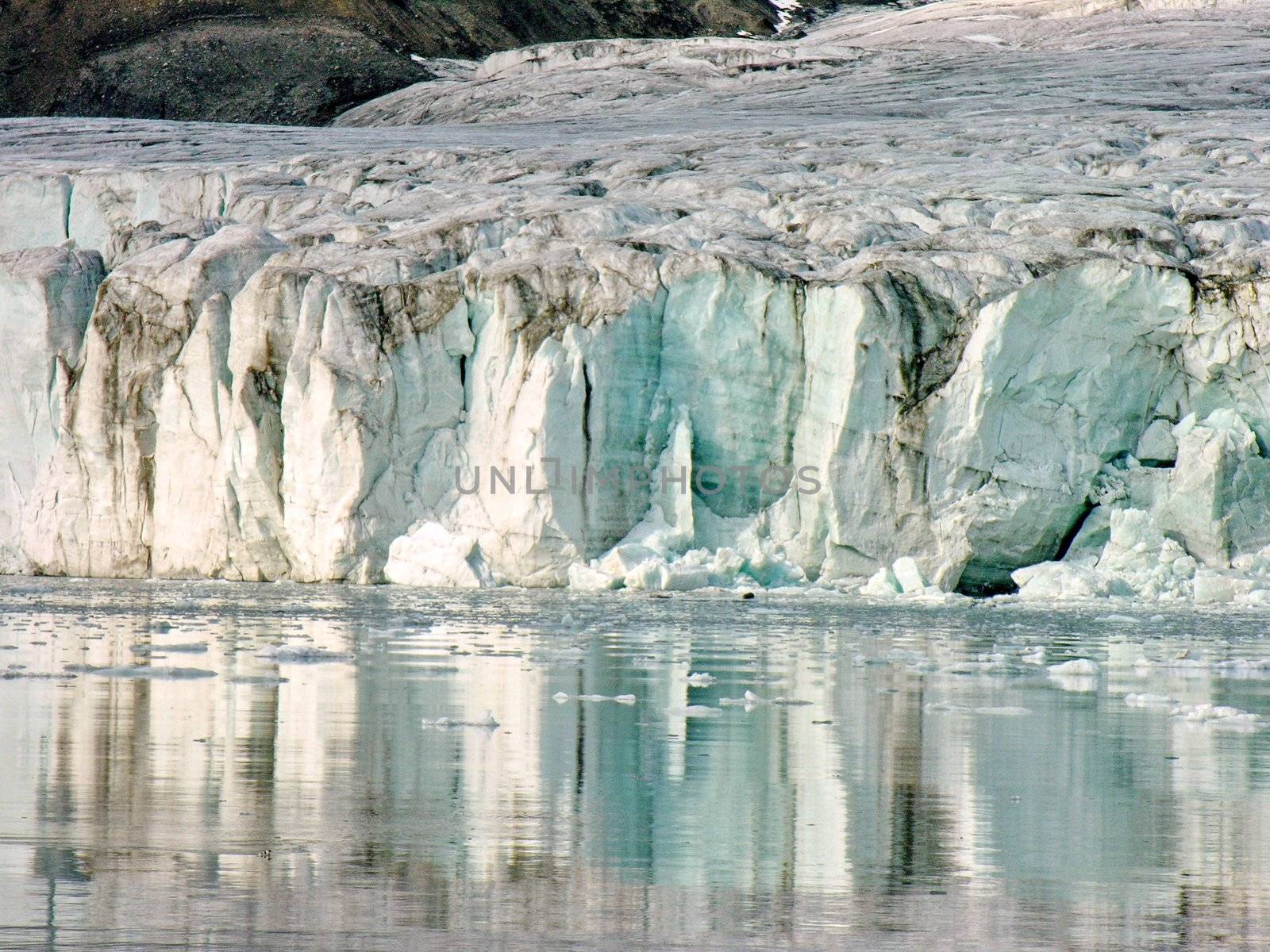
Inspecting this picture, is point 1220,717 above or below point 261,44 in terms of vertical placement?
below

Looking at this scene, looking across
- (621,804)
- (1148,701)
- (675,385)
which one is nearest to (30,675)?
(621,804)

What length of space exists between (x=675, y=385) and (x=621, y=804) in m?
13.0

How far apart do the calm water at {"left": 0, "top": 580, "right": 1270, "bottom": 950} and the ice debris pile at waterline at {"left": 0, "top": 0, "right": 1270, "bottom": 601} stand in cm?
775

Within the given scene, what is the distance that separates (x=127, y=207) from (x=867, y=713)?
57.3 feet

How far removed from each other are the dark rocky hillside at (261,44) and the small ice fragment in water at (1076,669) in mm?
32954

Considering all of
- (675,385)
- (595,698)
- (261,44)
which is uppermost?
(261,44)

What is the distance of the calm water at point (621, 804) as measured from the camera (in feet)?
10.3

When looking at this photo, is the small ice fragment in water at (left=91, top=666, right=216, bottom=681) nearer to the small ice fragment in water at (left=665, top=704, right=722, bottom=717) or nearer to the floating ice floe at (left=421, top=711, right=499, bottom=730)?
the floating ice floe at (left=421, top=711, right=499, bottom=730)

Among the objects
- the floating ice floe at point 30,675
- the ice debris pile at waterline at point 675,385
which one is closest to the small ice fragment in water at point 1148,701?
the floating ice floe at point 30,675

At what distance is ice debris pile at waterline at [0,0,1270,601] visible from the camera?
16.4 metres

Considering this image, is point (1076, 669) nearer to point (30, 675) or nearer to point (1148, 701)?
point (1148, 701)

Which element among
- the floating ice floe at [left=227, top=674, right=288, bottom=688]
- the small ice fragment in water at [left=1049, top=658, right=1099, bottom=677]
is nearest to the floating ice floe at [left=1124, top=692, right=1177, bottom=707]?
the small ice fragment in water at [left=1049, top=658, right=1099, bottom=677]

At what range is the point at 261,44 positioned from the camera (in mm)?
42688

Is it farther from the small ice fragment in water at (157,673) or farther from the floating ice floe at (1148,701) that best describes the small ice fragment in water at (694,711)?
the small ice fragment in water at (157,673)
